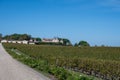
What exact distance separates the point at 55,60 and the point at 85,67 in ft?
18.7

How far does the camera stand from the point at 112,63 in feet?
82.6

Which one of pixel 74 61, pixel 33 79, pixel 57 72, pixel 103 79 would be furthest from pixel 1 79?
pixel 74 61

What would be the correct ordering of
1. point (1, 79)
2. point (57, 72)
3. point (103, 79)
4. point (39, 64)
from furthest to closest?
1. point (39, 64)
2. point (103, 79)
3. point (57, 72)
4. point (1, 79)

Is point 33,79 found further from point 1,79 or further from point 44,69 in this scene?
point 44,69

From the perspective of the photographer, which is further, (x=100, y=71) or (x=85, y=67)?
(x=85, y=67)

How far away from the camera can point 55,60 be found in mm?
35156

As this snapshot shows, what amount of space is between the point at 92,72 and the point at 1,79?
13.5m

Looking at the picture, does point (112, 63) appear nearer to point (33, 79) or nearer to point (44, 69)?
point (44, 69)

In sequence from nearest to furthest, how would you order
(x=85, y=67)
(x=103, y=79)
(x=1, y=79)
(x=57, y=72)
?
1. (x=1, y=79)
2. (x=57, y=72)
3. (x=103, y=79)
4. (x=85, y=67)

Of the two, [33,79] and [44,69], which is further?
[44,69]

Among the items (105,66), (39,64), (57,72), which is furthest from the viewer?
(39,64)

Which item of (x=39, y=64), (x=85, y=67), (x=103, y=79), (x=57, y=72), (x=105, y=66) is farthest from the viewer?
(x=85, y=67)

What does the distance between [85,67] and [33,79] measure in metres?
13.1

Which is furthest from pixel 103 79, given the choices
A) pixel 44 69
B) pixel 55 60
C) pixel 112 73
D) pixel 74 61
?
pixel 55 60
